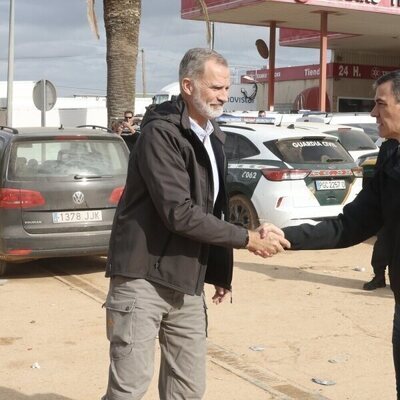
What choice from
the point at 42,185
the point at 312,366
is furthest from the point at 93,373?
the point at 42,185

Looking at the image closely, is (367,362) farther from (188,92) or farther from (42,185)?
(42,185)

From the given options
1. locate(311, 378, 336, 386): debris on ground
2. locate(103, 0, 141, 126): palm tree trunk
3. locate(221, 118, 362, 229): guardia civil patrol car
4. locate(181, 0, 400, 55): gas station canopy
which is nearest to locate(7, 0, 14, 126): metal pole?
locate(181, 0, 400, 55): gas station canopy

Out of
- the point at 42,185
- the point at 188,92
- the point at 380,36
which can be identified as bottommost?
the point at 42,185

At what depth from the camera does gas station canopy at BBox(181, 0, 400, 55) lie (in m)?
25.1

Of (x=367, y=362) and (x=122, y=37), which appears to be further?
(x=122, y=37)

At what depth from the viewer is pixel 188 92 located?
382 cm

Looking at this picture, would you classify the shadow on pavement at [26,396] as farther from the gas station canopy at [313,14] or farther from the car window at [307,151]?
the gas station canopy at [313,14]

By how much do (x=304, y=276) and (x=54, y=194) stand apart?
291 centimetres

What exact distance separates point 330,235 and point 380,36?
3012cm

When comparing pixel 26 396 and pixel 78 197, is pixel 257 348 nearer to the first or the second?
pixel 26 396

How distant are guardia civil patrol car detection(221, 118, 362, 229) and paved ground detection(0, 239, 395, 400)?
1.49 m

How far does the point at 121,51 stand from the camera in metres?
16.8

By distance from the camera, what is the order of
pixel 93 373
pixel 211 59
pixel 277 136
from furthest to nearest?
pixel 277 136 < pixel 93 373 < pixel 211 59

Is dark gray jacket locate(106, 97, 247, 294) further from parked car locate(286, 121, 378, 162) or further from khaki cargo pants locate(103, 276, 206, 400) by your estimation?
parked car locate(286, 121, 378, 162)
